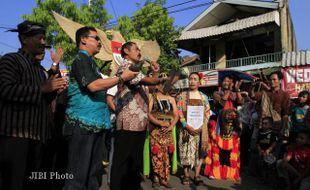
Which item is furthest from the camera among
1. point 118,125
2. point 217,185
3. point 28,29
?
point 217,185

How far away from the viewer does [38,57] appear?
2457mm

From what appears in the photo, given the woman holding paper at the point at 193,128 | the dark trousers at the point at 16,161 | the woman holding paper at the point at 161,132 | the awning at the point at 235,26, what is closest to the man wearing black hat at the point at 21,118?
the dark trousers at the point at 16,161

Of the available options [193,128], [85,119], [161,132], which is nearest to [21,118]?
[85,119]

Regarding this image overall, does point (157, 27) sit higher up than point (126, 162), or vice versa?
point (157, 27)

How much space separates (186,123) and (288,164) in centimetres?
172

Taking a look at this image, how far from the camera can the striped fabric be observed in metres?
2.02

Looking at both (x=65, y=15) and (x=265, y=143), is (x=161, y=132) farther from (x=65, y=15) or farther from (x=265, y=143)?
(x=65, y=15)

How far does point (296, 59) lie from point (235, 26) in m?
4.07

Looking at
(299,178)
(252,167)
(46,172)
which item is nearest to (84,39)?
(46,172)

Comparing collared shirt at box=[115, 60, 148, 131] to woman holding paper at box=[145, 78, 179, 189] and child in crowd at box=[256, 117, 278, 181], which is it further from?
child in crowd at box=[256, 117, 278, 181]

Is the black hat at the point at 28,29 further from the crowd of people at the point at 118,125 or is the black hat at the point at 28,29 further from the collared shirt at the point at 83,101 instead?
the collared shirt at the point at 83,101

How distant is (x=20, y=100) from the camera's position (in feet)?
6.70

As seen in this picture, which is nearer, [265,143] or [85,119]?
[85,119]

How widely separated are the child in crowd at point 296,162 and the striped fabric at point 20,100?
11.2 feet
